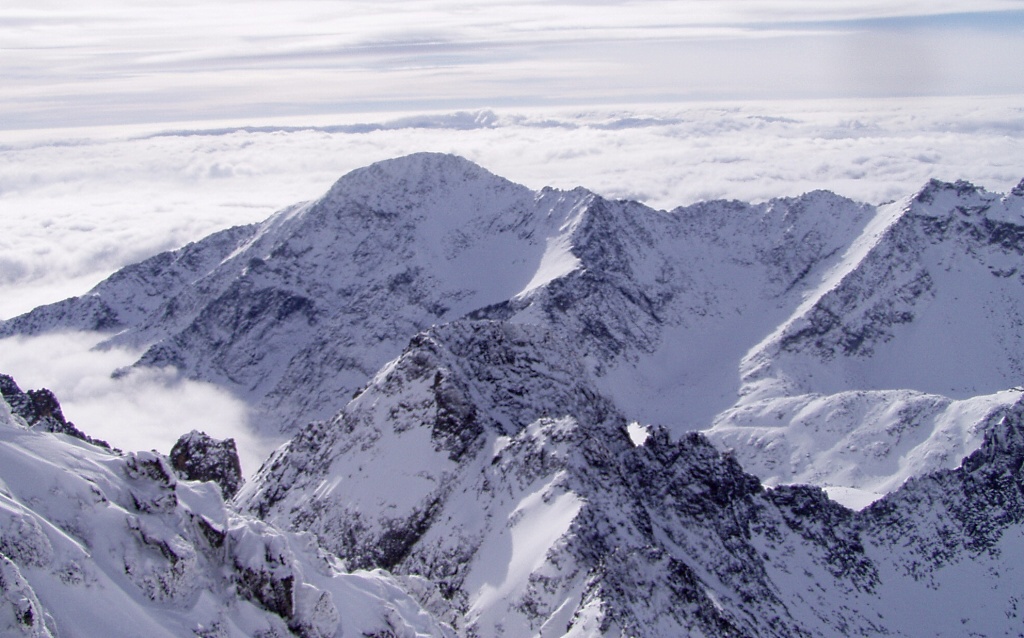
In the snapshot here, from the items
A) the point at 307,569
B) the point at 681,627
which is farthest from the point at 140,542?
the point at 681,627

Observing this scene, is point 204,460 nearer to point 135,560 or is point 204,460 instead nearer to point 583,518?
point 583,518

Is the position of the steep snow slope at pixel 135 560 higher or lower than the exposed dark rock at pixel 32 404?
higher

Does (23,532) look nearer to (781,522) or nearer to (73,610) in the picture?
(73,610)

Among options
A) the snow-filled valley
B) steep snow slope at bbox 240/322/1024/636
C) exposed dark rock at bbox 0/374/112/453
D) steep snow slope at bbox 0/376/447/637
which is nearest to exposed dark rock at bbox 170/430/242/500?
the snow-filled valley

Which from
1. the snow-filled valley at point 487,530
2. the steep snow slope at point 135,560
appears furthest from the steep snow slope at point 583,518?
the steep snow slope at point 135,560

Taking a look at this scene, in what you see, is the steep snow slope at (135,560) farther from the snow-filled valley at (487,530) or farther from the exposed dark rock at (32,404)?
the exposed dark rock at (32,404)

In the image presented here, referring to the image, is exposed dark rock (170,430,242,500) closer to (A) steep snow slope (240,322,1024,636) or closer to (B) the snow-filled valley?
(B) the snow-filled valley
